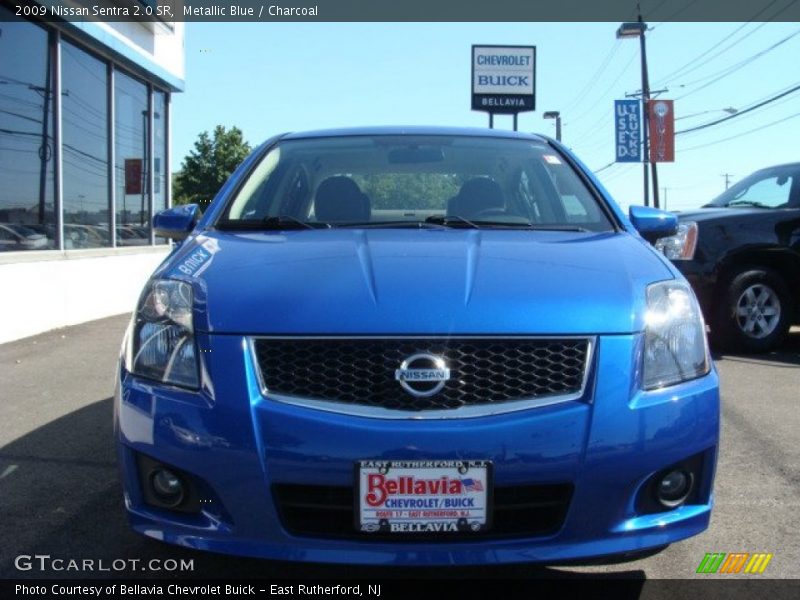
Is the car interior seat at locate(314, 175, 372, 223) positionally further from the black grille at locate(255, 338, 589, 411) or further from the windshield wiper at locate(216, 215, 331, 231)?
the black grille at locate(255, 338, 589, 411)

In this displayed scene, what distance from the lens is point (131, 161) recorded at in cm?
1252

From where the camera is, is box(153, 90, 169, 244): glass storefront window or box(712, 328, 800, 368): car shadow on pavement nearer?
box(712, 328, 800, 368): car shadow on pavement

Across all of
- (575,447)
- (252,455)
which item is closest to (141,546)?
(252,455)

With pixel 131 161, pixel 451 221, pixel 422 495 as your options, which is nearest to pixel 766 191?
pixel 451 221

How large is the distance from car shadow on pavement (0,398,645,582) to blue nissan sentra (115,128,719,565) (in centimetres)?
21

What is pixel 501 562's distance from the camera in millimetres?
2246

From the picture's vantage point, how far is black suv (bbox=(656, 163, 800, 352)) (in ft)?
23.8

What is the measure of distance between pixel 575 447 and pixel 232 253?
1319mm

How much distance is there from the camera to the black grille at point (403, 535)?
2.26 m

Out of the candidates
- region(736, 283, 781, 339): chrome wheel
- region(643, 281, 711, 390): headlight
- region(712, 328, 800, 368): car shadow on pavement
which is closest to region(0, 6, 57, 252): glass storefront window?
region(712, 328, 800, 368): car shadow on pavement

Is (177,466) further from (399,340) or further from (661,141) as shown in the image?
(661,141)

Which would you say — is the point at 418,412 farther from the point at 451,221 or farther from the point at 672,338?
the point at 451,221

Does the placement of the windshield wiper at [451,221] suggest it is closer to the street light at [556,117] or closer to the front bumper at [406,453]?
the front bumper at [406,453]

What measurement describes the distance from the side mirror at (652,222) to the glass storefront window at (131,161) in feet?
31.4
